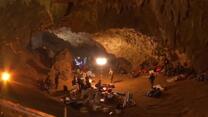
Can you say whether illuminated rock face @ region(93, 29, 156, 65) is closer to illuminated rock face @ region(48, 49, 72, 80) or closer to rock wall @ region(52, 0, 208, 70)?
rock wall @ region(52, 0, 208, 70)

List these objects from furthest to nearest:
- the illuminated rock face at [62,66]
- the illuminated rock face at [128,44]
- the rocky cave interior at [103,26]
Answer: the illuminated rock face at [128,44] → the illuminated rock face at [62,66] → the rocky cave interior at [103,26]

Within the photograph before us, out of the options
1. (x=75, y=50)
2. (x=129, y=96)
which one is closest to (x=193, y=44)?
(x=129, y=96)

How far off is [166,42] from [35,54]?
931 cm

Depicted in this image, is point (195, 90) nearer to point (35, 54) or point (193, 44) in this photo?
point (193, 44)

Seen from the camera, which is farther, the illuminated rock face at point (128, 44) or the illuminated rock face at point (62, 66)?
the illuminated rock face at point (128, 44)

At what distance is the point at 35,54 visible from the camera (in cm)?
3008

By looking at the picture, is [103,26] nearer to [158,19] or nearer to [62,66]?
[158,19]

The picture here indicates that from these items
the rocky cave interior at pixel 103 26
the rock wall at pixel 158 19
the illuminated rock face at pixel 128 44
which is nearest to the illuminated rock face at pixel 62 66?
the rocky cave interior at pixel 103 26

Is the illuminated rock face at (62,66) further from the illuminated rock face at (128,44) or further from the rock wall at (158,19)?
the illuminated rock face at (128,44)

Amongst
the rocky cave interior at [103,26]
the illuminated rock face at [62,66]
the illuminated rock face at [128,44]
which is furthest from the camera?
the illuminated rock face at [128,44]

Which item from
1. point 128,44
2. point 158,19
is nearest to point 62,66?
point 128,44

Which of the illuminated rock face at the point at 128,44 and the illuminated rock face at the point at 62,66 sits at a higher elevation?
the illuminated rock face at the point at 128,44

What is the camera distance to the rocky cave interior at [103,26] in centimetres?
2767

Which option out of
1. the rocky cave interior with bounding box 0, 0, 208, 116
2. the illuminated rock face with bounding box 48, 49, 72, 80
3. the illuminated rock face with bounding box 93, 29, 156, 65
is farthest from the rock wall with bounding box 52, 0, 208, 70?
the illuminated rock face with bounding box 48, 49, 72, 80
